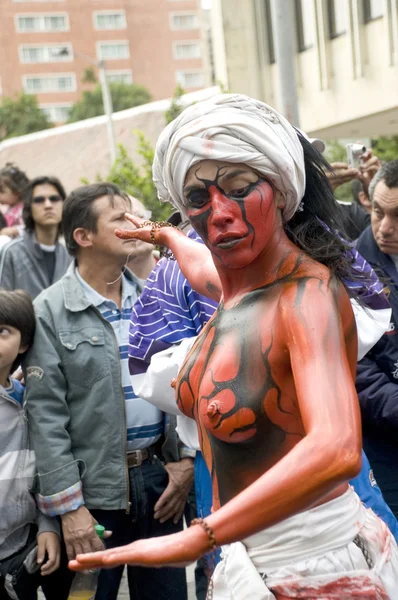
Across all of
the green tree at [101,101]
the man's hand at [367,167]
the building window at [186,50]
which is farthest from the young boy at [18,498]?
the building window at [186,50]

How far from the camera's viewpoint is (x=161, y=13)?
3142 inches

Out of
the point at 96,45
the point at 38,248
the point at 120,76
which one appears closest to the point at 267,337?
the point at 38,248

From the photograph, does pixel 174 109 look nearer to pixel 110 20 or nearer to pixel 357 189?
pixel 357 189

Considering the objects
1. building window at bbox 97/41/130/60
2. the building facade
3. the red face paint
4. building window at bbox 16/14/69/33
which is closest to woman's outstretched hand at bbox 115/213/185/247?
the red face paint

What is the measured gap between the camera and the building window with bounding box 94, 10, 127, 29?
3083 inches

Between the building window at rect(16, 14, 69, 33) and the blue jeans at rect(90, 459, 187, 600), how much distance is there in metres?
77.9

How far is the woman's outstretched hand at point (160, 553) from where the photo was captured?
5.17ft

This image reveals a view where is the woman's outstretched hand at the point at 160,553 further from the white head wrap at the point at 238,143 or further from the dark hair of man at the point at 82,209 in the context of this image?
the dark hair of man at the point at 82,209

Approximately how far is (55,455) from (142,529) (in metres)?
0.57

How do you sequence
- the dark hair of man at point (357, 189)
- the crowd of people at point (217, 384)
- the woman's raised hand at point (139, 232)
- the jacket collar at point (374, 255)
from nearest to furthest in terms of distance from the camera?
the crowd of people at point (217, 384), the woman's raised hand at point (139, 232), the jacket collar at point (374, 255), the dark hair of man at point (357, 189)

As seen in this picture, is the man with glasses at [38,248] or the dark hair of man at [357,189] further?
the man with glasses at [38,248]

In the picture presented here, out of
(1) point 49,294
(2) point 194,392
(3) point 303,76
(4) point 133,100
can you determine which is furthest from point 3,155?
(4) point 133,100

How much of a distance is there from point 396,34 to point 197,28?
231 feet

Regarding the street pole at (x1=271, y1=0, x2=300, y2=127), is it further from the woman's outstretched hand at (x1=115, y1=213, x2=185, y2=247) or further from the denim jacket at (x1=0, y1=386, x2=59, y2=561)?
the woman's outstretched hand at (x1=115, y1=213, x2=185, y2=247)
